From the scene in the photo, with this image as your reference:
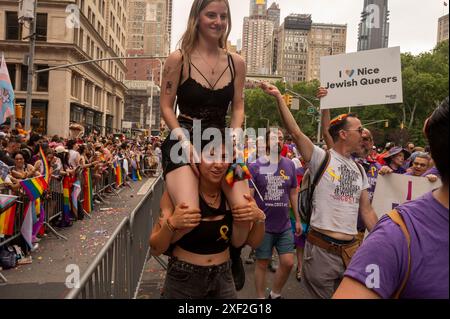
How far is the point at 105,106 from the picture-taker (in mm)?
60750

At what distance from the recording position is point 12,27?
40844mm

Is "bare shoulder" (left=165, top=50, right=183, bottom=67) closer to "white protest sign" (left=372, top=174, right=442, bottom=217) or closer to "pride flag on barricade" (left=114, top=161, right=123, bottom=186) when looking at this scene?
"white protest sign" (left=372, top=174, right=442, bottom=217)

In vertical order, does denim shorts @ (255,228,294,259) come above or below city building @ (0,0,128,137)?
below

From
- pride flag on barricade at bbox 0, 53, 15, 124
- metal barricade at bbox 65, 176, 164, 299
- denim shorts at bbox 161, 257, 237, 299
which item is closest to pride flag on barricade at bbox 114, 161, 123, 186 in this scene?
pride flag on barricade at bbox 0, 53, 15, 124

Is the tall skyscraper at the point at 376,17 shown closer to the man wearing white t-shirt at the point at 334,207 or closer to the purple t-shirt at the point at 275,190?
the man wearing white t-shirt at the point at 334,207

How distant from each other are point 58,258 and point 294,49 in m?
102

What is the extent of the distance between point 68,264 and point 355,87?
17.1 ft

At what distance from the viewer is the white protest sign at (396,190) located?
4.49 metres

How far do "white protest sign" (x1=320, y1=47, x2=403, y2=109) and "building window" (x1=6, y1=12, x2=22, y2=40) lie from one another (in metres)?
42.3

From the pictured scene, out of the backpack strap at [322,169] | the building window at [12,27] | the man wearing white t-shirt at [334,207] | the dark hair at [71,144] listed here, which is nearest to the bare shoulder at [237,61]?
the man wearing white t-shirt at [334,207]

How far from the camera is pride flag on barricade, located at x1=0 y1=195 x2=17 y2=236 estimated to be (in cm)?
643

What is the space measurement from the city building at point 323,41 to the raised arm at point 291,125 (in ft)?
249
